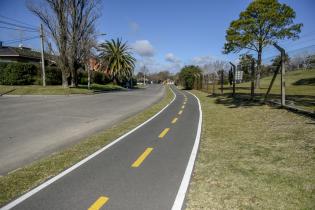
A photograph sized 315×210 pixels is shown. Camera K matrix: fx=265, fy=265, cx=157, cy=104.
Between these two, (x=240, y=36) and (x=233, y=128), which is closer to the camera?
(x=233, y=128)

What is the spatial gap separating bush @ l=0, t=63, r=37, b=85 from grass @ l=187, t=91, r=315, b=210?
29491 mm

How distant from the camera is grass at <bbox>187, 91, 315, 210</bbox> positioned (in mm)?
4137

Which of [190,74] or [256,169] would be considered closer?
[256,169]

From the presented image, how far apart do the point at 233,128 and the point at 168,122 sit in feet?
10.0

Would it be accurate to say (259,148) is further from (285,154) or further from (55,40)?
(55,40)

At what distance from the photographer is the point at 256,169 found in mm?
5543

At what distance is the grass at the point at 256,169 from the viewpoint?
4.14 meters

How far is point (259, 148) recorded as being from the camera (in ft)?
23.6

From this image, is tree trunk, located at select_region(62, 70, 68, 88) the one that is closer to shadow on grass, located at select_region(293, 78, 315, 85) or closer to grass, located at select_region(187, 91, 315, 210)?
grass, located at select_region(187, 91, 315, 210)

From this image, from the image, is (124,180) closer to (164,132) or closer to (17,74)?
(164,132)

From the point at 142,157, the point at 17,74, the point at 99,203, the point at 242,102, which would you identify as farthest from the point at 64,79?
the point at 99,203

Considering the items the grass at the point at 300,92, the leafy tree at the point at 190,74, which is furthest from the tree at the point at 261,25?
the leafy tree at the point at 190,74

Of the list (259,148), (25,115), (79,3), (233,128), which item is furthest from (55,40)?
(259,148)

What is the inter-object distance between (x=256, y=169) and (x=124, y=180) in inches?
108
